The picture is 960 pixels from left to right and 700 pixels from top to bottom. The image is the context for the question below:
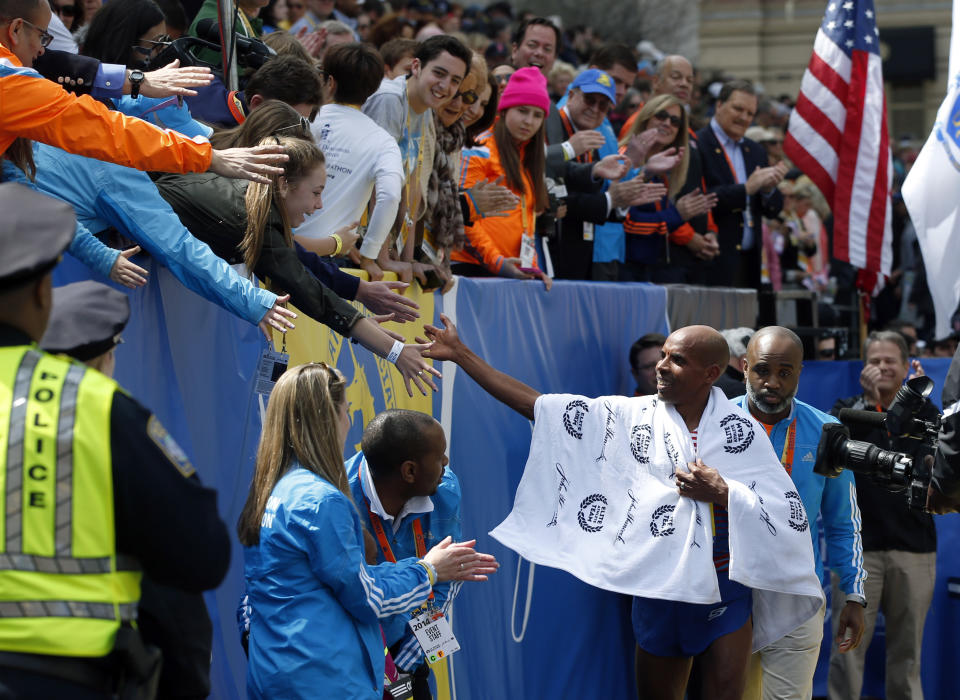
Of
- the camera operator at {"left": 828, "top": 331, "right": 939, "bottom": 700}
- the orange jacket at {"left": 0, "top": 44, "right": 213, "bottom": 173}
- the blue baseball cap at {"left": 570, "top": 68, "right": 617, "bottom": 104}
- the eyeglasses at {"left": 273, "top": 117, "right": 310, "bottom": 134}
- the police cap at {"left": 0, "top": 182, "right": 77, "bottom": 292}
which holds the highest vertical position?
the blue baseball cap at {"left": 570, "top": 68, "right": 617, "bottom": 104}

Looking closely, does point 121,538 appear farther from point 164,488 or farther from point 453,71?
point 453,71

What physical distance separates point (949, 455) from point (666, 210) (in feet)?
16.0

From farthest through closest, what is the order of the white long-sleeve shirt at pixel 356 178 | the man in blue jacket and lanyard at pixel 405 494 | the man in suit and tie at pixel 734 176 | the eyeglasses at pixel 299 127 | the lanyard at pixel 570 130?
1. the man in suit and tie at pixel 734 176
2. the lanyard at pixel 570 130
3. the white long-sleeve shirt at pixel 356 178
4. the eyeglasses at pixel 299 127
5. the man in blue jacket and lanyard at pixel 405 494

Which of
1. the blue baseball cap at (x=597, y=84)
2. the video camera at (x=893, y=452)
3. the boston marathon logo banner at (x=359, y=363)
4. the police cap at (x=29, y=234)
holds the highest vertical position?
the blue baseball cap at (x=597, y=84)

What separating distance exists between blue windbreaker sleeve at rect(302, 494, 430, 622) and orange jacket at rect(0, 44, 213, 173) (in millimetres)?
1046

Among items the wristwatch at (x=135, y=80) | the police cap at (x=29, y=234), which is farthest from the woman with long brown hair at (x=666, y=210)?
the police cap at (x=29, y=234)

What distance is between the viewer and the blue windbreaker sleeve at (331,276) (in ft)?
15.3

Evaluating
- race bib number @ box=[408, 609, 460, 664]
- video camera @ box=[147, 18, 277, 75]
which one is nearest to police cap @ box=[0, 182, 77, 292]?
race bib number @ box=[408, 609, 460, 664]

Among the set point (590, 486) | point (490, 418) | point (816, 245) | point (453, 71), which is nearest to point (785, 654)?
point (590, 486)

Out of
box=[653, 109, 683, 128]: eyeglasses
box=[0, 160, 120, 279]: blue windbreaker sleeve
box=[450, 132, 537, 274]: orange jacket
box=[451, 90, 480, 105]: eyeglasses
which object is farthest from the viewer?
box=[653, 109, 683, 128]: eyeglasses

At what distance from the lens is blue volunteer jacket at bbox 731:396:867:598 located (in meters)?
5.56

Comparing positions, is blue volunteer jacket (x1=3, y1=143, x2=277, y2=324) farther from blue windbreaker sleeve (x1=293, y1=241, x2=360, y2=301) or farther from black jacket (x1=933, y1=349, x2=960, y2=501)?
black jacket (x1=933, y1=349, x2=960, y2=501)

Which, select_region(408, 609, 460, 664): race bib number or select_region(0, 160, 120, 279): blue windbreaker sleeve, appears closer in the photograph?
select_region(0, 160, 120, 279): blue windbreaker sleeve

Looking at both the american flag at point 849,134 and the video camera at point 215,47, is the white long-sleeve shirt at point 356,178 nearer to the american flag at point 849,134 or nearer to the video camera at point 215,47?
the video camera at point 215,47
